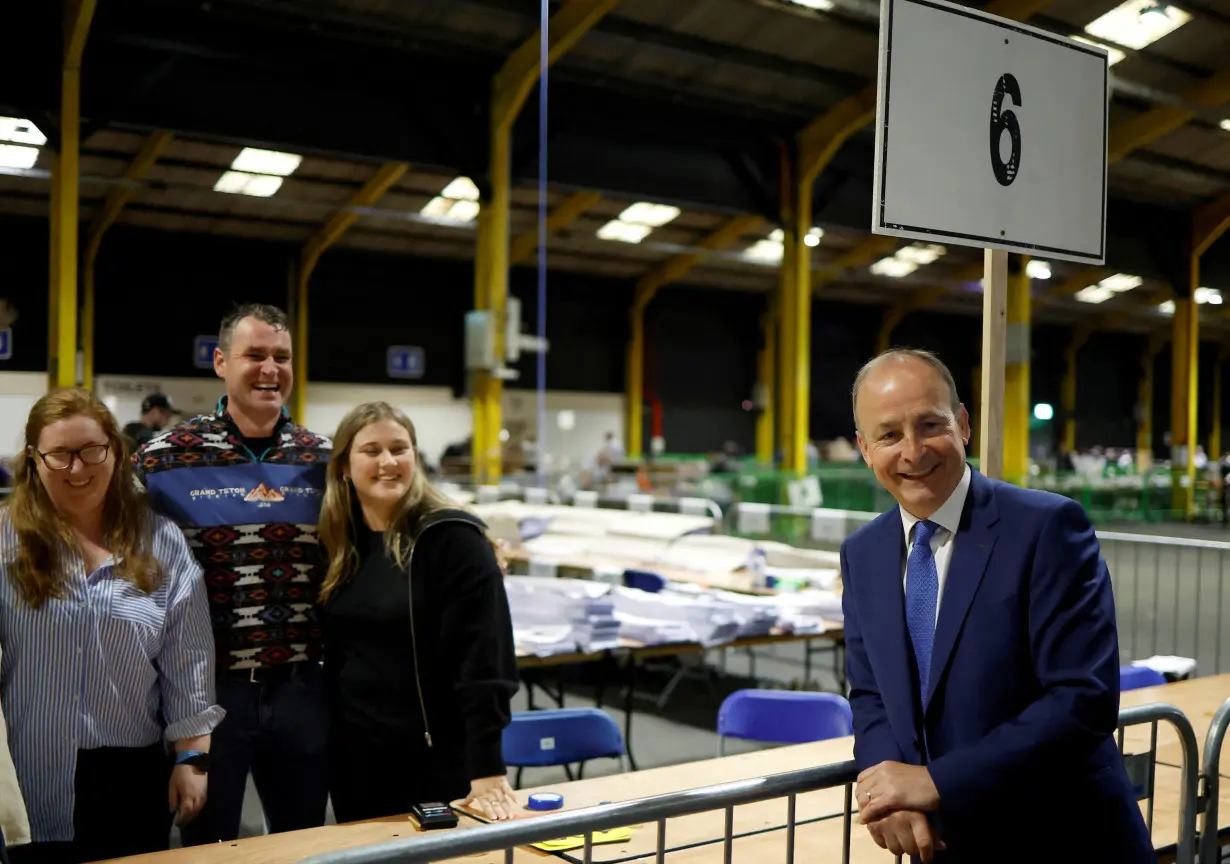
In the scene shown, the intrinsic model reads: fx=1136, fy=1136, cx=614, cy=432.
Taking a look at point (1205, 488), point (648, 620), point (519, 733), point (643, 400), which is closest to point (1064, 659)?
point (519, 733)

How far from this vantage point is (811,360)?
Answer: 28.2 metres

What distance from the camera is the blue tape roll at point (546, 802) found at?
262 cm

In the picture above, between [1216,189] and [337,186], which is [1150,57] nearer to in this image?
[1216,189]

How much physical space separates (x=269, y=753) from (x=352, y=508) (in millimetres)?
625

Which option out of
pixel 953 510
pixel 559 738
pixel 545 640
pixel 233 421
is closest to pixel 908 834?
pixel 953 510

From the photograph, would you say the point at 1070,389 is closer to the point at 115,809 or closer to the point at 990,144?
the point at 990,144

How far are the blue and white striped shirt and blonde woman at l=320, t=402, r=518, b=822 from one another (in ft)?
1.05

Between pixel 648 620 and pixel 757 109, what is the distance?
12.1 metres

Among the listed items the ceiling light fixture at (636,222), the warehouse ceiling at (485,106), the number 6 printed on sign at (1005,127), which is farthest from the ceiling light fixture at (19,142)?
the number 6 printed on sign at (1005,127)

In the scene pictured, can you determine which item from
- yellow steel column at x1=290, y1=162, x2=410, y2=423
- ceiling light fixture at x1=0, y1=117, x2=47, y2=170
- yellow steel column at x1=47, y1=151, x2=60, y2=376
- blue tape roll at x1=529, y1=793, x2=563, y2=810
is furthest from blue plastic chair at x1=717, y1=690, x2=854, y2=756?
yellow steel column at x1=290, y1=162, x2=410, y2=423

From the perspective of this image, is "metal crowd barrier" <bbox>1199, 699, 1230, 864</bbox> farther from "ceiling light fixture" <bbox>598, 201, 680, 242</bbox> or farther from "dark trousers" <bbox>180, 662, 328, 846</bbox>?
"ceiling light fixture" <bbox>598, 201, 680, 242</bbox>

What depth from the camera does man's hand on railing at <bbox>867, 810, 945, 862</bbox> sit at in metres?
1.66

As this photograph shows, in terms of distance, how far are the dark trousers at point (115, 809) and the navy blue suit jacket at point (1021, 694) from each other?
5.47 feet

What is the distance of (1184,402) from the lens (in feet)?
74.0
